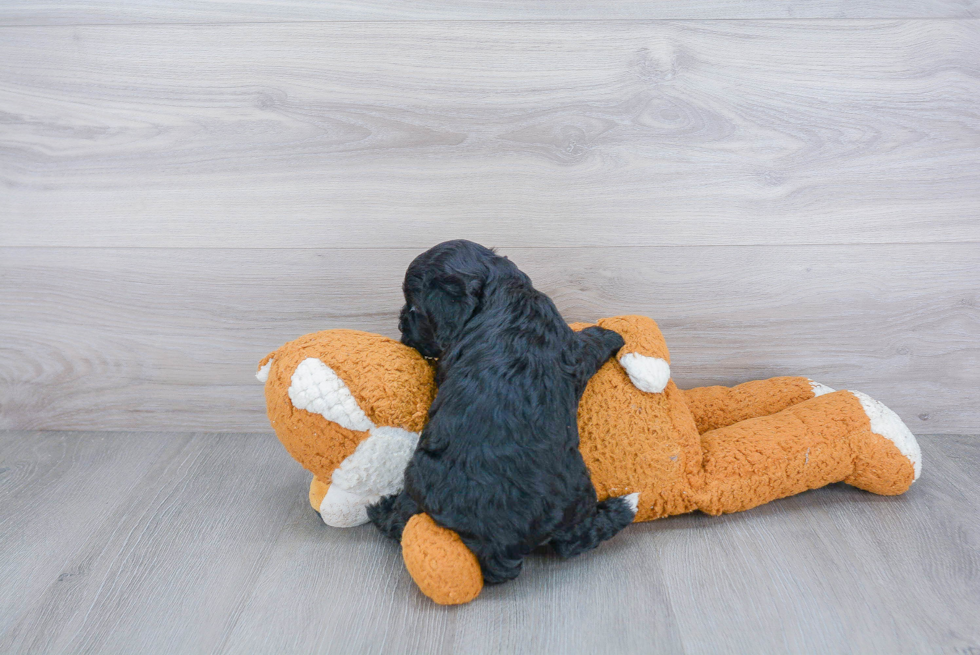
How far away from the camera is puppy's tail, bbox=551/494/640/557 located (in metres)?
0.80

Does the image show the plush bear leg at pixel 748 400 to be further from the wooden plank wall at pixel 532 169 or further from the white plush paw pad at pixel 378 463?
the white plush paw pad at pixel 378 463

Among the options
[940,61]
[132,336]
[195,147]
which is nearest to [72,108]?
[195,147]

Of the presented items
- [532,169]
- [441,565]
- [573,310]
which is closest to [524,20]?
[532,169]

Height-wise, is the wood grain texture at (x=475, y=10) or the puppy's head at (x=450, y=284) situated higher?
the wood grain texture at (x=475, y=10)

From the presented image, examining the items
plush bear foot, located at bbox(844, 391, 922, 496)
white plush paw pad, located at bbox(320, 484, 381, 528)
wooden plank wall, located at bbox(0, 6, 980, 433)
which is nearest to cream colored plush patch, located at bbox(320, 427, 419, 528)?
white plush paw pad, located at bbox(320, 484, 381, 528)

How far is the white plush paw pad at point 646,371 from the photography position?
0.85 m

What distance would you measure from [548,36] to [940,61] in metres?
0.59

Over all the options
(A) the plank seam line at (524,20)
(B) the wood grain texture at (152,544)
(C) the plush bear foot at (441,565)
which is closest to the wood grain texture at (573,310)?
(B) the wood grain texture at (152,544)

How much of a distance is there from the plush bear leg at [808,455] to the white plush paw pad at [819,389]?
7cm

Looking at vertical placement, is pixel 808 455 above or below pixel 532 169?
below

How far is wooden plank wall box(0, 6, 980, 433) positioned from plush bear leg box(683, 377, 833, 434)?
74mm

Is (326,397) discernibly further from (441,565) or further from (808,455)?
(808,455)

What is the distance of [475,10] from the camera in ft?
3.27

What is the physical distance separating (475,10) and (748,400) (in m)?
0.73
